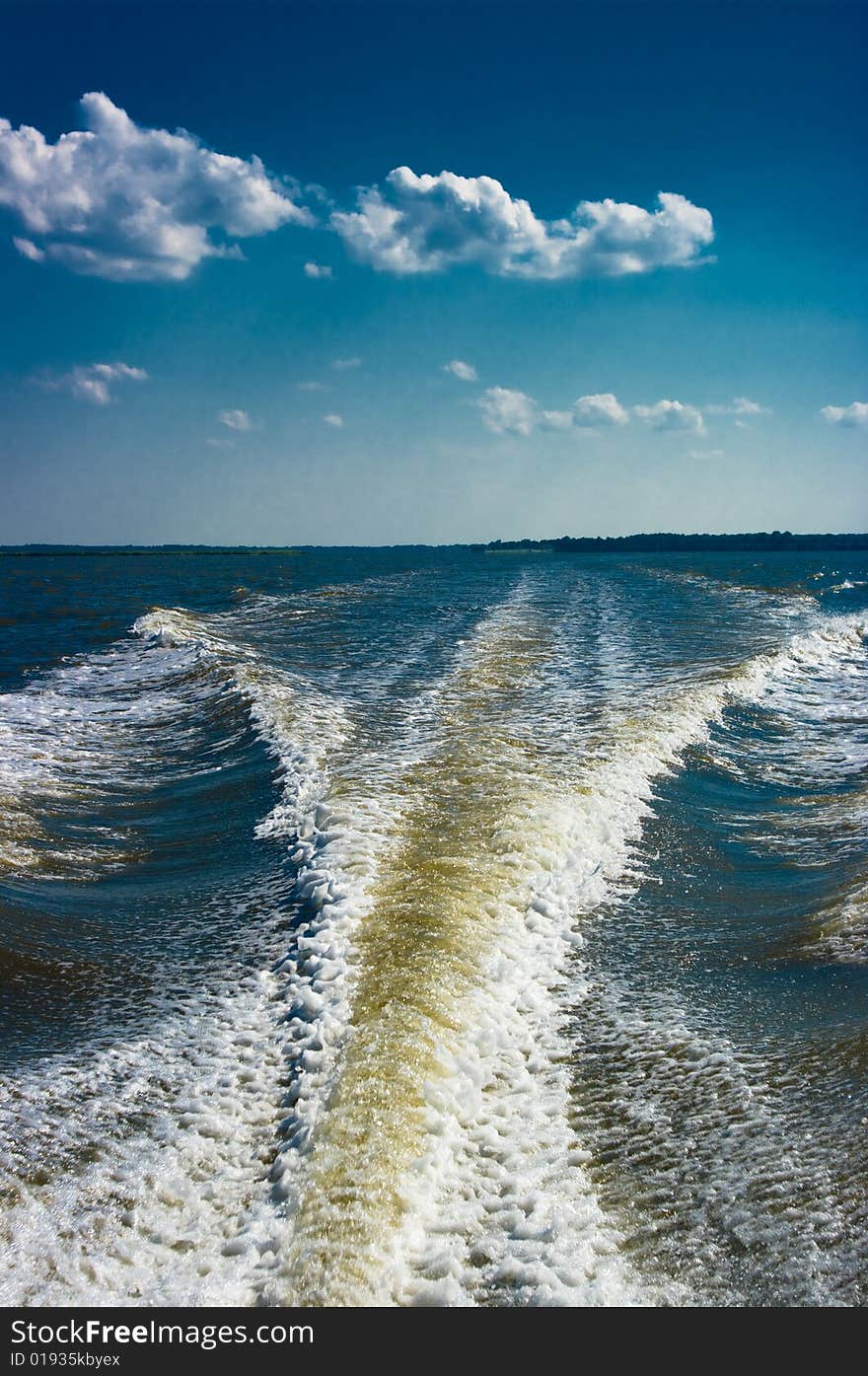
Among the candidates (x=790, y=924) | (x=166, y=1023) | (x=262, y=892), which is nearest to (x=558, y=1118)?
(x=166, y=1023)

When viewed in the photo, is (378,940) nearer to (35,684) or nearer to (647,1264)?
(647,1264)

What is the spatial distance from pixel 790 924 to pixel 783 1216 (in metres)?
2.85

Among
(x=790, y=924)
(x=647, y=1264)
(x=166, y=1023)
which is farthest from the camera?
(x=790, y=924)

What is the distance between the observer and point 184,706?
1277cm

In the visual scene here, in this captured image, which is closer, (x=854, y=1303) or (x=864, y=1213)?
(x=854, y=1303)

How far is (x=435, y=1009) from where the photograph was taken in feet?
14.3

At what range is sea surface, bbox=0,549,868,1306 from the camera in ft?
9.58

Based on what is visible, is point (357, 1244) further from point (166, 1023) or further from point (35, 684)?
point (35, 684)

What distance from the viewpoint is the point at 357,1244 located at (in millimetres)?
2855

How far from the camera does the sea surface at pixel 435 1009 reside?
2920 mm

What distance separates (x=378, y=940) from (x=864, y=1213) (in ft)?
9.34

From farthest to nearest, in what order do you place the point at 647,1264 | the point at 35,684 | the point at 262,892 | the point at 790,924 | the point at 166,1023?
the point at 35,684 → the point at 262,892 → the point at 790,924 → the point at 166,1023 → the point at 647,1264
